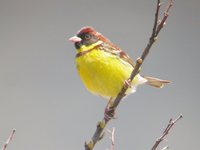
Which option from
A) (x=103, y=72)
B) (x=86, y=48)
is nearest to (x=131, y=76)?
(x=103, y=72)

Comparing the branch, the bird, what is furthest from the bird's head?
the branch

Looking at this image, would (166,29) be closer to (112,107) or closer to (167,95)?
(167,95)

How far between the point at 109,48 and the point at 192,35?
170 cm

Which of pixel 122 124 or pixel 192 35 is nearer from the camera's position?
pixel 122 124

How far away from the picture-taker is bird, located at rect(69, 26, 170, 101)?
2.40 meters

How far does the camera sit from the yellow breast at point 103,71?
239 centimetres

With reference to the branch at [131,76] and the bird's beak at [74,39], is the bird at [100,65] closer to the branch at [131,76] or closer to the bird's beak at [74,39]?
the bird's beak at [74,39]

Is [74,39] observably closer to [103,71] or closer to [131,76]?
[103,71]

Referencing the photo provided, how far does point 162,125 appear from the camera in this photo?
384 centimetres

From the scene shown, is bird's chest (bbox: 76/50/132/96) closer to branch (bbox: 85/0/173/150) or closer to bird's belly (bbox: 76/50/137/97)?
bird's belly (bbox: 76/50/137/97)

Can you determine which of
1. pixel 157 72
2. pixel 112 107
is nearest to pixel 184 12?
pixel 157 72

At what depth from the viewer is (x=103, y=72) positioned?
2.40m

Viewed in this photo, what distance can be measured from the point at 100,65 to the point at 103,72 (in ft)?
0.10

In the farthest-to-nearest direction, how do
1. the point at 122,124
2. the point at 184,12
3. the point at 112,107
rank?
the point at 184,12
the point at 122,124
the point at 112,107
